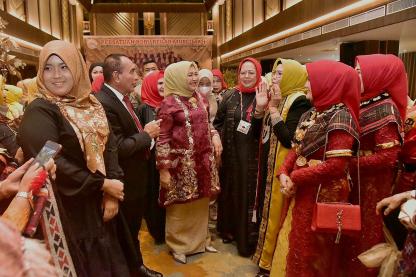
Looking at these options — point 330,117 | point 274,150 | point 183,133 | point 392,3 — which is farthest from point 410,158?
point 392,3

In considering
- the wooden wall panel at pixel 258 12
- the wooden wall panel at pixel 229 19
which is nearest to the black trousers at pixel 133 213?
the wooden wall panel at pixel 258 12

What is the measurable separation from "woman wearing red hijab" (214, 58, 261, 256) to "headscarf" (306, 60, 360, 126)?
0.96 meters

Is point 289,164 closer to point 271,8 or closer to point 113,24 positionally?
point 271,8

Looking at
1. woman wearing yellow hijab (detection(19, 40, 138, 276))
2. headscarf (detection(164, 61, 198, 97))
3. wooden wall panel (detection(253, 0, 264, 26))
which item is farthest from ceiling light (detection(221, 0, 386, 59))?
woman wearing yellow hijab (detection(19, 40, 138, 276))

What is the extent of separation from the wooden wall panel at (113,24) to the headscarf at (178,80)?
16416mm

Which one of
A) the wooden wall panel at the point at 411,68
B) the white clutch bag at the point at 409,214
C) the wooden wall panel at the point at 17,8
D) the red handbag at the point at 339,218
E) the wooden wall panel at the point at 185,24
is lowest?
the red handbag at the point at 339,218

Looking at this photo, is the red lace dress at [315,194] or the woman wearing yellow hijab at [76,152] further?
the red lace dress at [315,194]

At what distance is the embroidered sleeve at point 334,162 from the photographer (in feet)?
5.79

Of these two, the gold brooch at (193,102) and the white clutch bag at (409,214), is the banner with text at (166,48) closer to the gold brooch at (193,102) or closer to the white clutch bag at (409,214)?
the gold brooch at (193,102)

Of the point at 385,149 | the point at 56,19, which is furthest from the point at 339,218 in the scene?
the point at 56,19

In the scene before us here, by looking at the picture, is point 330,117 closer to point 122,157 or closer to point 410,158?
point 410,158

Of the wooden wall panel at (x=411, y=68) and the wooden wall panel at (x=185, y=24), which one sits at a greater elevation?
the wooden wall panel at (x=185, y=24)

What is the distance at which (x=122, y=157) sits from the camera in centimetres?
223

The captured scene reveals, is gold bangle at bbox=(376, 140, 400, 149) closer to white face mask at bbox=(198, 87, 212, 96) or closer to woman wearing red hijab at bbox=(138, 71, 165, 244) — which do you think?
woman wearing red hijab at bbox=(138, 71, 165, 244)
